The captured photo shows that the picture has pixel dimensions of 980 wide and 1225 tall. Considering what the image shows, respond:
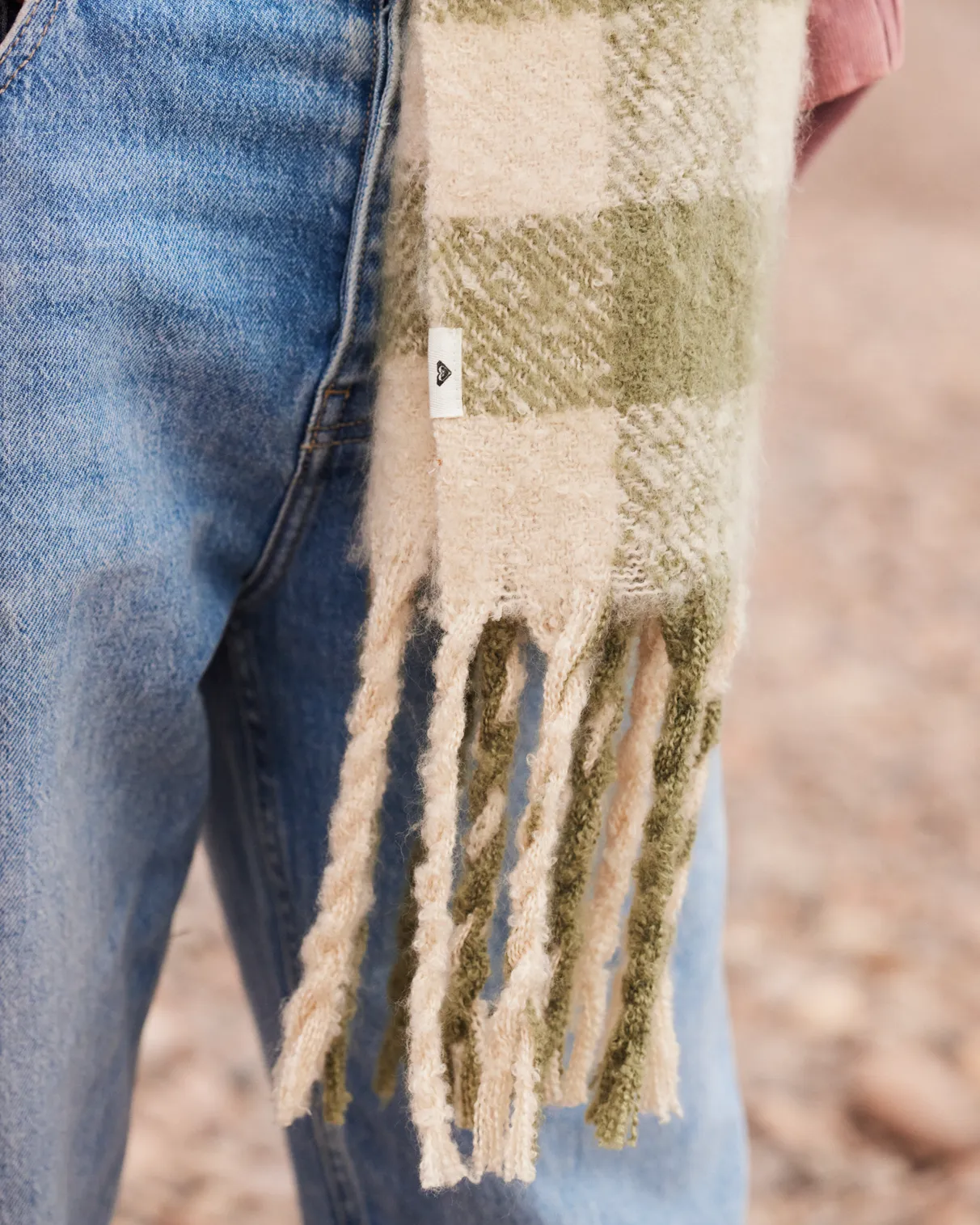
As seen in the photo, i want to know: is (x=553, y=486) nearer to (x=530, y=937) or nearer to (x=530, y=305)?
(x=530, y=305)

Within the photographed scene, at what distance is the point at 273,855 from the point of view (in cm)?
73

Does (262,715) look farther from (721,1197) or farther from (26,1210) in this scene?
(721,1197)

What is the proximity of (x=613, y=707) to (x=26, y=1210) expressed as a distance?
1.42 ft

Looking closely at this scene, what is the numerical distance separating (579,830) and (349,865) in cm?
12

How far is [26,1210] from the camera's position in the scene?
65 centimetres

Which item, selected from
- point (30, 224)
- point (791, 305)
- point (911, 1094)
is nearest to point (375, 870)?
point (30, 224)

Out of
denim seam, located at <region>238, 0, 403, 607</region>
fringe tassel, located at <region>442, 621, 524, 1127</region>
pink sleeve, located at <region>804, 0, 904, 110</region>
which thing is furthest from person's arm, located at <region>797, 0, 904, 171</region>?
fringe tassel, located at <region>442, 621, 524, 1127</region>

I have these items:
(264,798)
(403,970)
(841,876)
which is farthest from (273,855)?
(841,876)

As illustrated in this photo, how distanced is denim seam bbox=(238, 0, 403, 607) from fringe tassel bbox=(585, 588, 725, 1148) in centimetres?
20

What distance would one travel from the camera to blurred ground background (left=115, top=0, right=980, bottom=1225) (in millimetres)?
1402

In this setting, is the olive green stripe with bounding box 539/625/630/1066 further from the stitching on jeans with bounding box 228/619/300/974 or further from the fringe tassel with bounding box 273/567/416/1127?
the stitching on jeans with bounding box 228/619/300/974

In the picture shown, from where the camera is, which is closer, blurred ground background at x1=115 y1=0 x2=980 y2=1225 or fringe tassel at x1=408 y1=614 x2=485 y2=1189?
fringe tassel at x1=408 y1=614 x2=485 y2=1189

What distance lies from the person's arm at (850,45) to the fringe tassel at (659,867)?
300mm

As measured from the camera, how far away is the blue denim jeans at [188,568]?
1.70 feet
